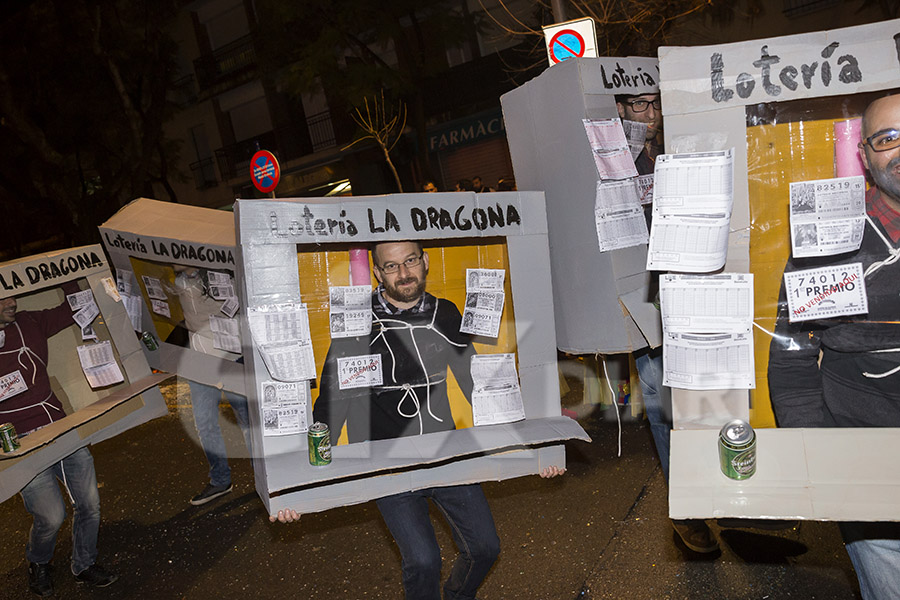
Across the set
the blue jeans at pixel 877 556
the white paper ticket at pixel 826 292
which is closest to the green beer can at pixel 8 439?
the white paper ticket at pixel 826 292

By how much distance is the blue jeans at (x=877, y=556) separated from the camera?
212 centimetres

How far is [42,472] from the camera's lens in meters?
3.86

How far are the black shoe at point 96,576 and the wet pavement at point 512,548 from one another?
0.18 ft

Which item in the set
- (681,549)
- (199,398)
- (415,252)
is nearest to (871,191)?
(415,252)

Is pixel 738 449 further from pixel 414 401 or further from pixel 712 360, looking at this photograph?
pixel 414 401

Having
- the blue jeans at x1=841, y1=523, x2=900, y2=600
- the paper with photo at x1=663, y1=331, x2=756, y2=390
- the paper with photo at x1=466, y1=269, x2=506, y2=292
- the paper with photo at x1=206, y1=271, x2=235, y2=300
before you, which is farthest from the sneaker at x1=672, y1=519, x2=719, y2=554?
the paper with photo at x1=206, y1=271, x2=235, y2=300

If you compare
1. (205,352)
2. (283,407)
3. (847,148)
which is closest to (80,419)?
(205,352)

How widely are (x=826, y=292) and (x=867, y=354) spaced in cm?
22

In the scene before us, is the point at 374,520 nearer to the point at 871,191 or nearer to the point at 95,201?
the point at 871,191

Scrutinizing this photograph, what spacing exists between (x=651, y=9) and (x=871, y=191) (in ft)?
26.6

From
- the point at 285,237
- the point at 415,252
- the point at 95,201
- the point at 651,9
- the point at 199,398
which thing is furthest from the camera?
the point at 95,201

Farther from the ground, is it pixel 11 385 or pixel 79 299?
pixel 79 299

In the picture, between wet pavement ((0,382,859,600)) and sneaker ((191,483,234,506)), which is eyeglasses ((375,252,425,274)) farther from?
sneaker ((191,483,234,506))

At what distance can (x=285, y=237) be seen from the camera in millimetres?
2629
